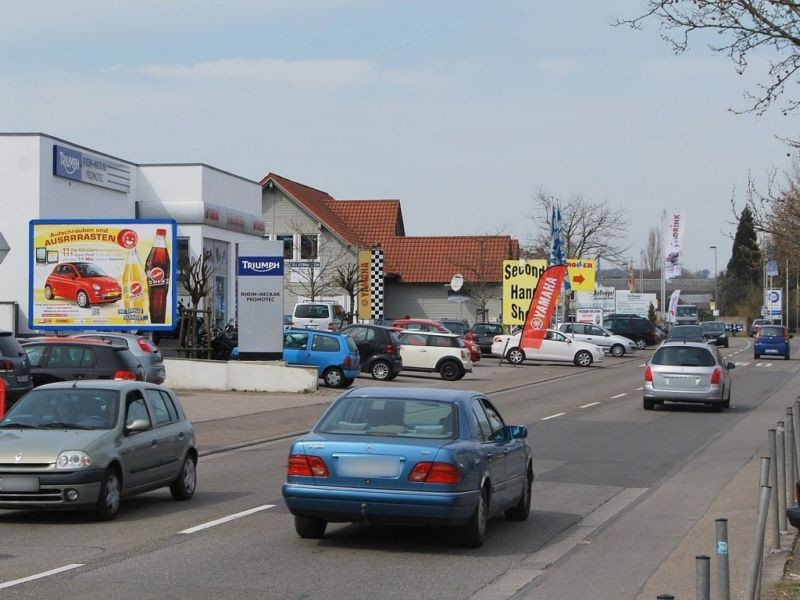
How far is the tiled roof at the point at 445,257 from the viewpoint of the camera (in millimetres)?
73500

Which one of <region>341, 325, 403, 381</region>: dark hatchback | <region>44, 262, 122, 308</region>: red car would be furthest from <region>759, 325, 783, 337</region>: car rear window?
<region>44, 262, 122, 308</region>: red car

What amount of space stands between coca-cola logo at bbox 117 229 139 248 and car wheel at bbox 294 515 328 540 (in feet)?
91.5

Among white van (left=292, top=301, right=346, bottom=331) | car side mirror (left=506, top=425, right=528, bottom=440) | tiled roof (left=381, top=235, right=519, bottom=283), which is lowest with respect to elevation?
car side mirror (left=506, top=425, right=528, bottom=440)

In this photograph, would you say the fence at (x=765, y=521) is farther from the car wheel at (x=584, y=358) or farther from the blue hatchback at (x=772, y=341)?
the blue hatchback at (x=772, y=341)

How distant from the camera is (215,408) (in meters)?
27.9

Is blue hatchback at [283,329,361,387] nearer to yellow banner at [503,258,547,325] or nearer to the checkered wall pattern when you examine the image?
the checkered wall pattern

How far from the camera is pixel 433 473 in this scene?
402 inches

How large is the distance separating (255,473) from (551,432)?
8.02 metres

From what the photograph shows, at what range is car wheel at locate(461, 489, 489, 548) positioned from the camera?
1063cm

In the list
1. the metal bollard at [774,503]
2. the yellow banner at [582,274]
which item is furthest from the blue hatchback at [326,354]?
the yellow banner at [582,274]

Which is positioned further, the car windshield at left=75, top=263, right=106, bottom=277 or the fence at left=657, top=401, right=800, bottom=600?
the car windshield at left=75, top=263, right=106, bottom=277

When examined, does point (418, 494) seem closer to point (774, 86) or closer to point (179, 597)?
point (179, 597)

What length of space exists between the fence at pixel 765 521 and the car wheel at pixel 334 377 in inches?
811

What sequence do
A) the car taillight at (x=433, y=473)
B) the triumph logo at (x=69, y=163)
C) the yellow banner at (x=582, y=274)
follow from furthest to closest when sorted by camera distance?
the yellow banner at (x=582, y=274)
the triumph logo at (x=69, y=163)
the car taillight at (x=433, y=473)
